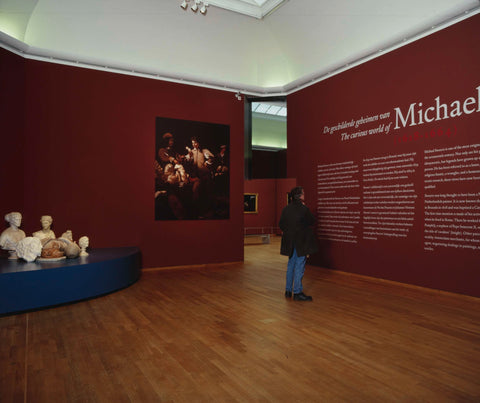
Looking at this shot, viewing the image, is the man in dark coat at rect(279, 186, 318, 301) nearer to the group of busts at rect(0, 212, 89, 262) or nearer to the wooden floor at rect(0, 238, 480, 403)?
the wooden floor at rect(0, 238, 480, 403)

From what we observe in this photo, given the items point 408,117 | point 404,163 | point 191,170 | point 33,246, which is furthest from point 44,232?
point 408,117

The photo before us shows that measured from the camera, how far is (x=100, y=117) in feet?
29.3

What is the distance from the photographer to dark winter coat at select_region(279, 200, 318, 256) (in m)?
6.14

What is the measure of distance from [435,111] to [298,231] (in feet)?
12.4

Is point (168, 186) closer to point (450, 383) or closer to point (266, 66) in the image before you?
point (266, 66)

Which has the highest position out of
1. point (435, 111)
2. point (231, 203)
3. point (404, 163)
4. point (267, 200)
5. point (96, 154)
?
point (435, 111)

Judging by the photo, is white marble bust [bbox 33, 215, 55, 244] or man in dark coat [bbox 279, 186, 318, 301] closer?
man in dark coat [bbox 279, 186, 318, 301]

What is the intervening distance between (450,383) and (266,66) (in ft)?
32.2

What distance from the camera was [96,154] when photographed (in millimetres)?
8859

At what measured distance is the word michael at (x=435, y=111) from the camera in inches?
253

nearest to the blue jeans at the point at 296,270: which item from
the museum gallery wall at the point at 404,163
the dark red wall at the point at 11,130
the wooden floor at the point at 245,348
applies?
the wooden floor at the point at 245,348

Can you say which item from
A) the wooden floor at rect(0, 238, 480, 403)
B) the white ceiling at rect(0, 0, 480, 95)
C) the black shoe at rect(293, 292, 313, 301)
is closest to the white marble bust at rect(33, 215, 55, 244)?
the wooden floor at rect(0, 238, 480, 403)

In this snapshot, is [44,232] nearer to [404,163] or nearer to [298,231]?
[298,231]

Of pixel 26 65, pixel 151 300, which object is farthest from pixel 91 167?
pixel 151 300
